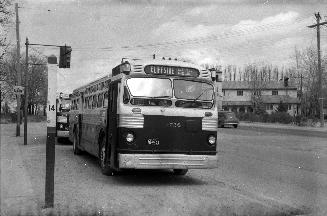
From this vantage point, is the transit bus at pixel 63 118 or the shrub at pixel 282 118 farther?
the shrub at pixel 282 118

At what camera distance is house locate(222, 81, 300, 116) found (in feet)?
341

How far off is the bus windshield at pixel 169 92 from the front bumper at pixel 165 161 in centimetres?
108

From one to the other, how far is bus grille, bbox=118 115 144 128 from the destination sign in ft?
3.43

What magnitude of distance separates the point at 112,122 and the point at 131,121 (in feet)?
2.99

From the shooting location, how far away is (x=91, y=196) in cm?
923

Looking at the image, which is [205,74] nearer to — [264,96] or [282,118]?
[282,118]

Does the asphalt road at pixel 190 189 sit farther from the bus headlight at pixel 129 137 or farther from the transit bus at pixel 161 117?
the bus headlight at pixel 129 137

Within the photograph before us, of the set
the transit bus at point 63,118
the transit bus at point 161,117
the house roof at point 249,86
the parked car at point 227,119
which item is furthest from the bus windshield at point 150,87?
the house roof at point 249,86

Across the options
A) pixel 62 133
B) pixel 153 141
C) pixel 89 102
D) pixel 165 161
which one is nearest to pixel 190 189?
pixel 165 161

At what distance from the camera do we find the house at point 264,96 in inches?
4090

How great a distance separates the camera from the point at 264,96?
4188 inches

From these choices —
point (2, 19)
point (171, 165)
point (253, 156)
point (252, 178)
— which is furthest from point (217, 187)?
point (2, 19)

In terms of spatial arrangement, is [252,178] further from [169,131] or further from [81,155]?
[81,155]

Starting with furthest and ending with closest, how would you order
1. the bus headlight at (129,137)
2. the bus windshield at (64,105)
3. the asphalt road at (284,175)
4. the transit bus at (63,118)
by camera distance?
the bus windshield at (64,105)
the transit bus at (63,118)
the bus headlight at (129,137)
the asphalt road at (284,175)
